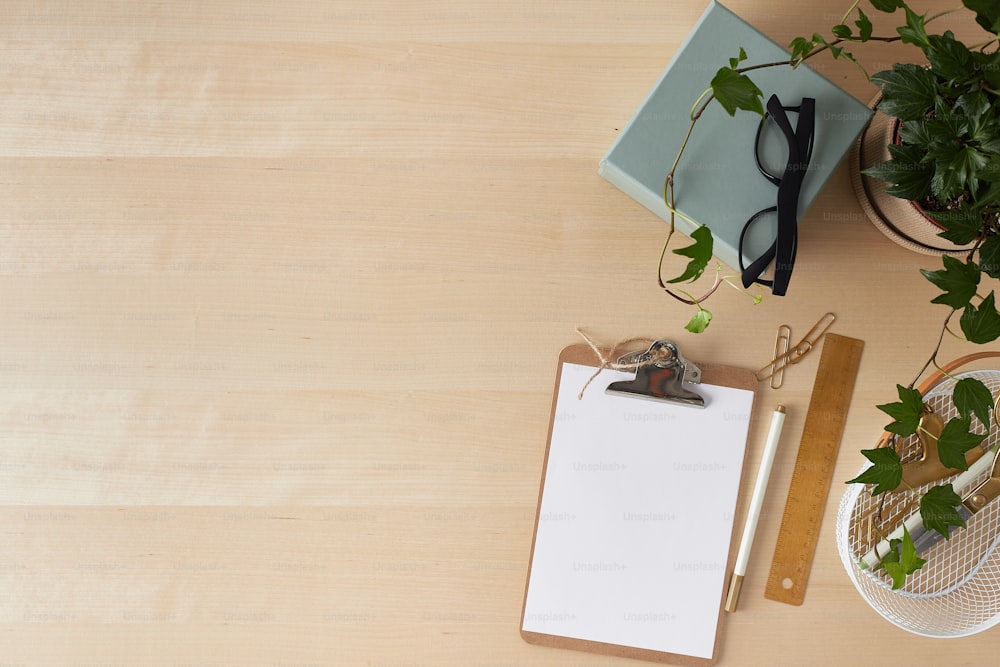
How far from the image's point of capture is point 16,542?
85 centimetres

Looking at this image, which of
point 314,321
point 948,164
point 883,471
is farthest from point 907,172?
point 314,321

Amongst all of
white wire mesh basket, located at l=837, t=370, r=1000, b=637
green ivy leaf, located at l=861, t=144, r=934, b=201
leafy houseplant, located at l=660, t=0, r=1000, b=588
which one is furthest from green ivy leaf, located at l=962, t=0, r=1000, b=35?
white wire mesh basket, located at l=837, t=370, r=1000, b=637

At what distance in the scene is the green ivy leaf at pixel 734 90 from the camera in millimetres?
575

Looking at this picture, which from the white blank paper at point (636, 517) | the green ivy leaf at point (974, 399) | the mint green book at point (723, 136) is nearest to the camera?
the green ivy leaf at point (974, 399)

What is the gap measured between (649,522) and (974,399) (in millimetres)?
Result: 367

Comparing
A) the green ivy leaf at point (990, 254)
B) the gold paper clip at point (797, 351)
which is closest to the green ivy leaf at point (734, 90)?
the green ivy leaf at point (990, 254)

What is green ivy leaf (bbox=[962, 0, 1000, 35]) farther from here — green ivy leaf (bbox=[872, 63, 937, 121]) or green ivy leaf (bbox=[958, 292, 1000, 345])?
green ivy leaf (bbox=[958, 292, 1000, 345])

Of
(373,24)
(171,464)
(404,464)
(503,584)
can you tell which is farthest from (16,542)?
(373,24)

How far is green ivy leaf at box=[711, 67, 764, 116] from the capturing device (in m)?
0.58

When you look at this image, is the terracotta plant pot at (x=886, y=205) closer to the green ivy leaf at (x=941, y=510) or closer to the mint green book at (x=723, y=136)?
the mint green book at (x=723, y=136)

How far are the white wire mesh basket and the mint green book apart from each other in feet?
0.97

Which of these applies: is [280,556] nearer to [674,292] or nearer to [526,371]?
[526,371]

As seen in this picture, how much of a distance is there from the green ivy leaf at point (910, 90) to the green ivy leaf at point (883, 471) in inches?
11.9

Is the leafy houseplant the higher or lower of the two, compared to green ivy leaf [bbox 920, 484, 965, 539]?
higher
